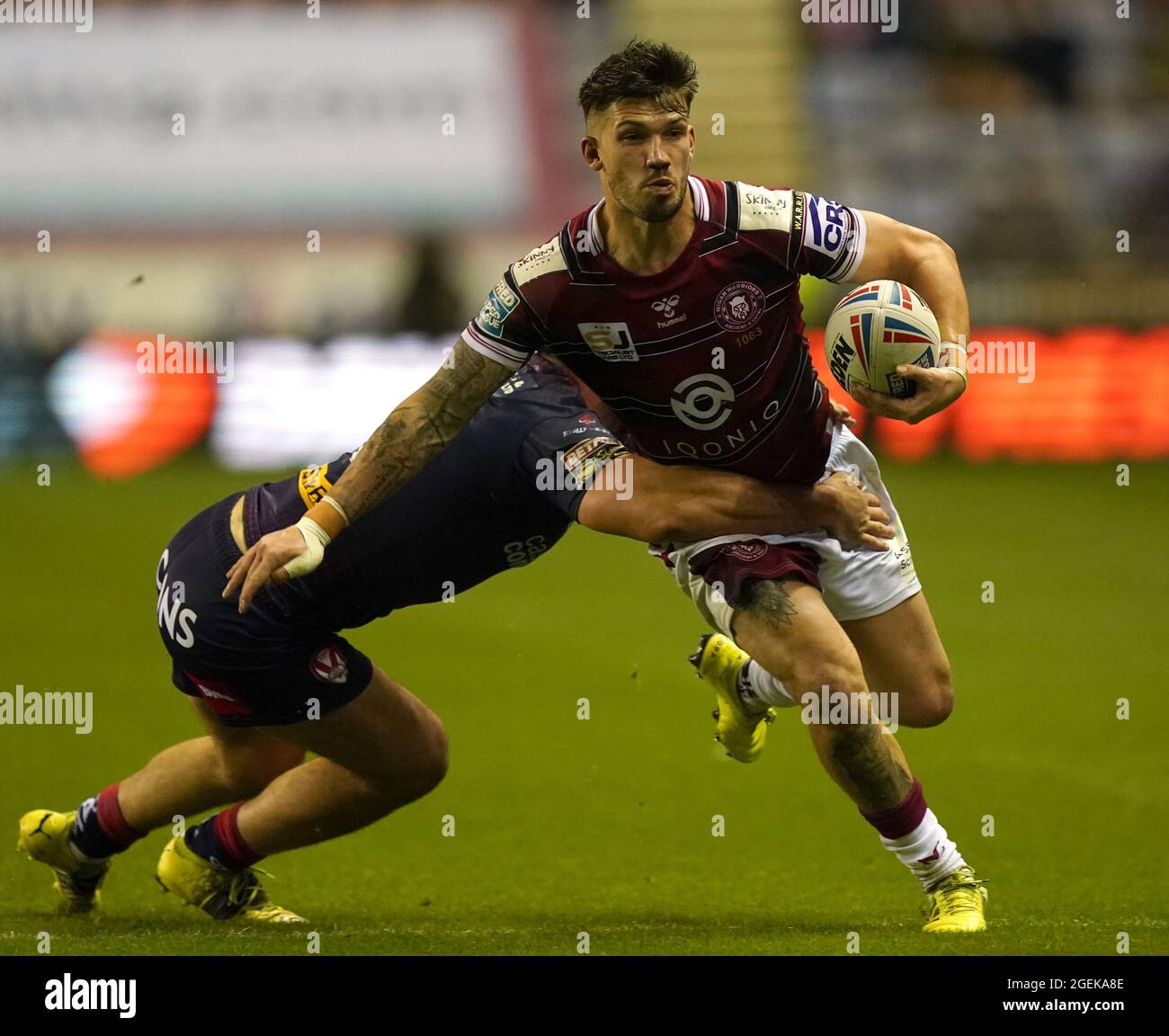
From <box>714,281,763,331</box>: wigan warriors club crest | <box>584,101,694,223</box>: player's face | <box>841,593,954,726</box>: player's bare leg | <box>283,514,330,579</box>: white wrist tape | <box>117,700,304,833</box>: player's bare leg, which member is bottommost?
<box>117,700,304,833</box>: player's bare leg

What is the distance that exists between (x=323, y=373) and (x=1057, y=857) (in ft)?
46.7

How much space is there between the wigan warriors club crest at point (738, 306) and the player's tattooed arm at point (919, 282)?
1.04 feet

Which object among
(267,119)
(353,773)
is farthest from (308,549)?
(267,119)

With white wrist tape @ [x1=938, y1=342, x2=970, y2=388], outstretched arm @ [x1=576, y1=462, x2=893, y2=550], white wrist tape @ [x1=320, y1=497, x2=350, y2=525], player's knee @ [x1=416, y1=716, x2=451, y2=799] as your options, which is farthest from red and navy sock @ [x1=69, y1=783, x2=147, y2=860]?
white wrist tape @ [x1=938, y1=342, x2=970, y2=388]

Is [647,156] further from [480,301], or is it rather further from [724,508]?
[480,301]

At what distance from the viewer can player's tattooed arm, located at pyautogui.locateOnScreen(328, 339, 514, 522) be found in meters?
5.96

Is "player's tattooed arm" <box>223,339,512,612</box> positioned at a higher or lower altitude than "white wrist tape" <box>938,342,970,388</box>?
lower

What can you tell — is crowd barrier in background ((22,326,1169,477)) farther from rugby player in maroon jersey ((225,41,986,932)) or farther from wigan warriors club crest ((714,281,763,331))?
wigan warriors club crest ((714,281,763,331))

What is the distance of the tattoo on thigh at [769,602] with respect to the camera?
5996 mm

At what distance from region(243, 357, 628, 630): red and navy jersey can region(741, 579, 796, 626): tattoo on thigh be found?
619 mm

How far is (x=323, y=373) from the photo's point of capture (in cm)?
2069

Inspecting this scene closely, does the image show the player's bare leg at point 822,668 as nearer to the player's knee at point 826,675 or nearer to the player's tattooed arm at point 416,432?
the player's knee at point 826,675

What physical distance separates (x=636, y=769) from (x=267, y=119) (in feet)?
59.7

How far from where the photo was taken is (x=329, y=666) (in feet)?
20.6
